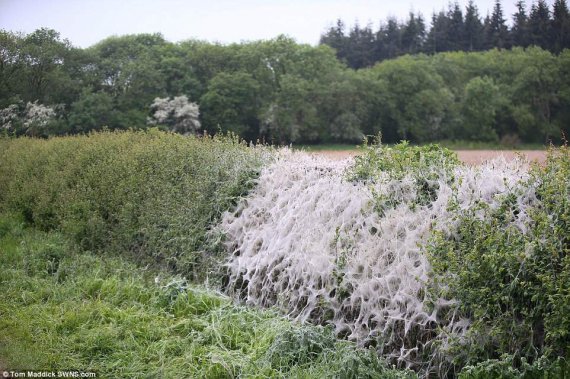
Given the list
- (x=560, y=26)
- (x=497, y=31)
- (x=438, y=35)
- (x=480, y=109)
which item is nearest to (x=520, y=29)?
(x=560, y=26)

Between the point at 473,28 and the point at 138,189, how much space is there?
24382 millimetres

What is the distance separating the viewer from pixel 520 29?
16.7m

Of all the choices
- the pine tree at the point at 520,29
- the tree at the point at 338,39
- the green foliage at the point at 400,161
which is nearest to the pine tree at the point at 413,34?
the tree at the point at 338,39

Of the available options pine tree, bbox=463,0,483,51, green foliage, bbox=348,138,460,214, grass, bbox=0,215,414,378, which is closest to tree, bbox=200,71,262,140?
pine tree, bbox=463,0,483,51

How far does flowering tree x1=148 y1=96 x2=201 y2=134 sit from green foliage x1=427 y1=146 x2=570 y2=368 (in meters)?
19.5

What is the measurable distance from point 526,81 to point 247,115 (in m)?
13.0

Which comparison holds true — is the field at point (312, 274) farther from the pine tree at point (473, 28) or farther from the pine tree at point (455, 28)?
the pine tree at point (455, 28)

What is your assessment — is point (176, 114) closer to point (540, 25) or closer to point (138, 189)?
point (540, 25)

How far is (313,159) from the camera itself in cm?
696

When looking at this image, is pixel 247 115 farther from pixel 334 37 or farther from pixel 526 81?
pixel 334 37

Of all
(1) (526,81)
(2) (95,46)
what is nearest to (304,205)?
(2) (95,46)

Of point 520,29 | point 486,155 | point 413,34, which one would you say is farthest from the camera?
point 413,34

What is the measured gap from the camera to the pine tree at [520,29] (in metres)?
14.7

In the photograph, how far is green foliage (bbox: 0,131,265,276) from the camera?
6.89m
